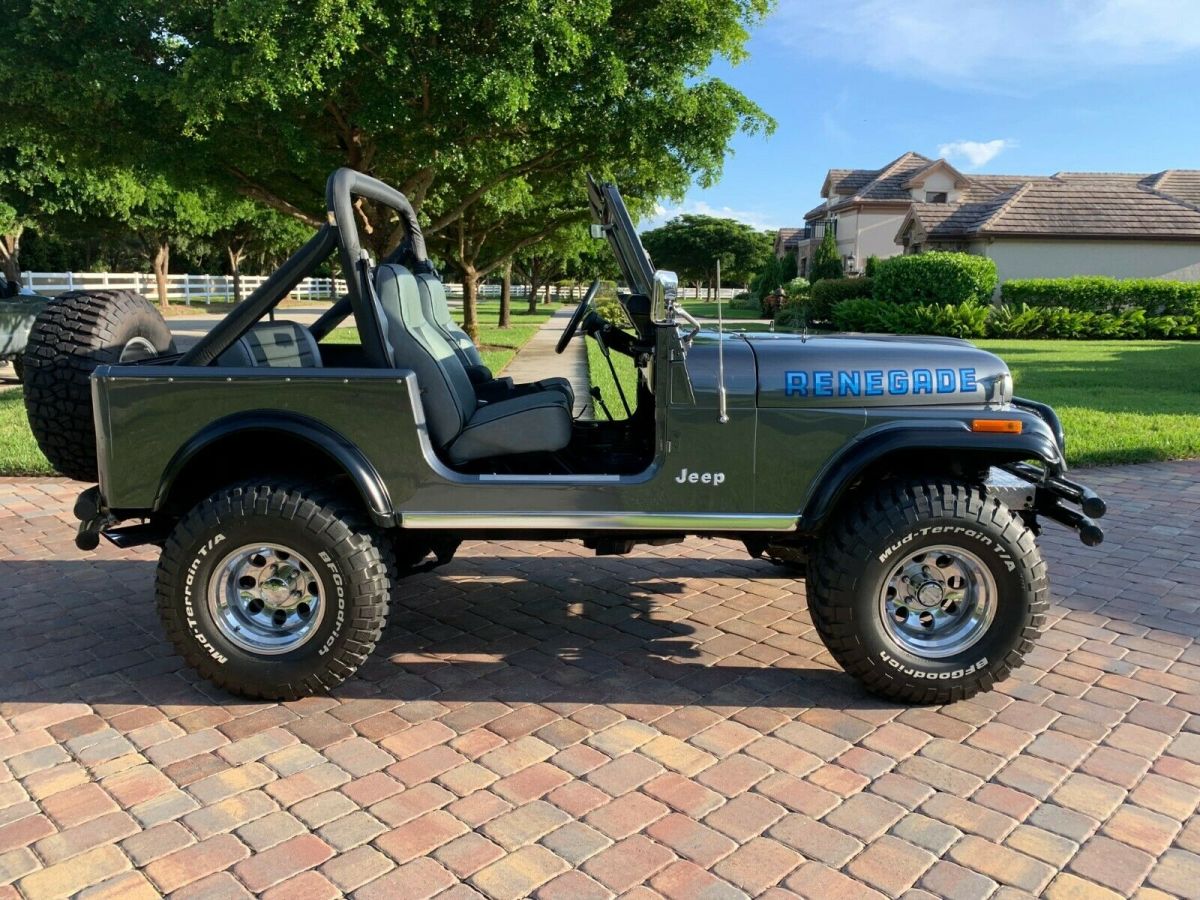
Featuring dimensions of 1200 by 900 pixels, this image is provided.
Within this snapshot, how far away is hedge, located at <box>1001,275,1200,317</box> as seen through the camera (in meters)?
25.2

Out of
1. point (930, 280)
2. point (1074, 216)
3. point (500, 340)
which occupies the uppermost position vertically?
point (1074, 216)

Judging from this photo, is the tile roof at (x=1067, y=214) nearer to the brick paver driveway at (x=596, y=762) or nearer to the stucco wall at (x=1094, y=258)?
A: the stucco wall at (x=1094, y=258)

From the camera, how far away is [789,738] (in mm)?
3373

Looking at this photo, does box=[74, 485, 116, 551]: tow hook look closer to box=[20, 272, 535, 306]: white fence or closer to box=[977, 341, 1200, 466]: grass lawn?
box=[977, 341, 1200, 466]: grass lawn

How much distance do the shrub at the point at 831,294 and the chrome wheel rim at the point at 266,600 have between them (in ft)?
77.1

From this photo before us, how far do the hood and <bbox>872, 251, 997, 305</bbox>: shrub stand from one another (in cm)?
2182

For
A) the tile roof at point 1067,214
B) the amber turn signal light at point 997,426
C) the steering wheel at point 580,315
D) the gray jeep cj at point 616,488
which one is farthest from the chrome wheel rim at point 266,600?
the tile roof at point 1067,214

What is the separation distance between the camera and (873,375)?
3580 millimetres

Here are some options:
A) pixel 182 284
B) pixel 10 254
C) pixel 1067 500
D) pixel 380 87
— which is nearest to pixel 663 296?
pixel 1067 500

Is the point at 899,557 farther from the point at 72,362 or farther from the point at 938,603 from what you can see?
the point at 72,362

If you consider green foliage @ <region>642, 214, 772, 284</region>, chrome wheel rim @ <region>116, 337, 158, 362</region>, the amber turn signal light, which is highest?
green foliage @ <region>642, 214, 772, 284</region>

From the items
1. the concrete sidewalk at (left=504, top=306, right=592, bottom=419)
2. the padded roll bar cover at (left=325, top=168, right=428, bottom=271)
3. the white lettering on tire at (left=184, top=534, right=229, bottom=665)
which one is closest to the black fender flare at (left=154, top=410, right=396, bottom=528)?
the white lettering on tire at (left=184, top=534, right=229, bottom=665)

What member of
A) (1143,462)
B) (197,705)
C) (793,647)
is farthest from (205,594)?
(1143,462)

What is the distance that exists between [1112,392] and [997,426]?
10558mm
